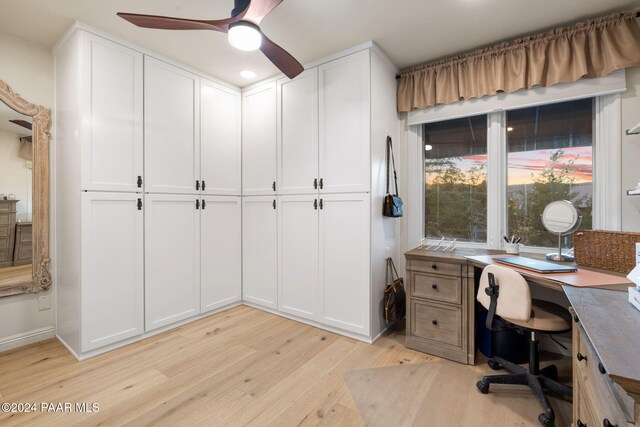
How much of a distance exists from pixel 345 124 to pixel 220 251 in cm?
185

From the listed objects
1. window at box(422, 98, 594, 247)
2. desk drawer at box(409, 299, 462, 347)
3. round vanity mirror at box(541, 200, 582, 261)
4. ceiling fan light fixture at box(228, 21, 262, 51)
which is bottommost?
desk drawer at box(409, 299, 462, 347)

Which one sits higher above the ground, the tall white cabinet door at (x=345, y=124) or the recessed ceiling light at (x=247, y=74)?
the recessed ceiling light at (x=247, y=74)

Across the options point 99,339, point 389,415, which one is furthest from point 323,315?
point 99,339

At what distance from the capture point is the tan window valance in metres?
2.00

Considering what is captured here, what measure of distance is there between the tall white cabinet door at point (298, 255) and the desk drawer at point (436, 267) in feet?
2.96

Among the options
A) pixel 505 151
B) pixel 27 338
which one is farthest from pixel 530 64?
pixel 27 338

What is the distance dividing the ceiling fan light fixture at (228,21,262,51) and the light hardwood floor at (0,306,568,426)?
2141mm

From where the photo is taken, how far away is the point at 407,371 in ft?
6.82

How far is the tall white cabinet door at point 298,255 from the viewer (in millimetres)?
2811

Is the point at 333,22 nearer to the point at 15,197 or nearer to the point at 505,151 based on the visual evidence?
the point at 505,151

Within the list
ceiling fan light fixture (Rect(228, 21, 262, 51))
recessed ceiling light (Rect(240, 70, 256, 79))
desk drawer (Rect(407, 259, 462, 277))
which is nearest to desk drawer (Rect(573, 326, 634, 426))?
desk drawer (Rect(407, 259, 462, 277))

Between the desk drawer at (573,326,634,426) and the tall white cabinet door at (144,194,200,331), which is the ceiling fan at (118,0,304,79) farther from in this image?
the desk drawer at (573,326,634,426)

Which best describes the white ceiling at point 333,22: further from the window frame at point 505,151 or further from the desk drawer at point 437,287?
the desk drawer at point 437,287

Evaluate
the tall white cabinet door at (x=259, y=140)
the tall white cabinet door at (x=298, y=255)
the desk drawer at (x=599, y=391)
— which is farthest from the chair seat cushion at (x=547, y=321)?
the tall white cabinet door at (x=259, y=140)
